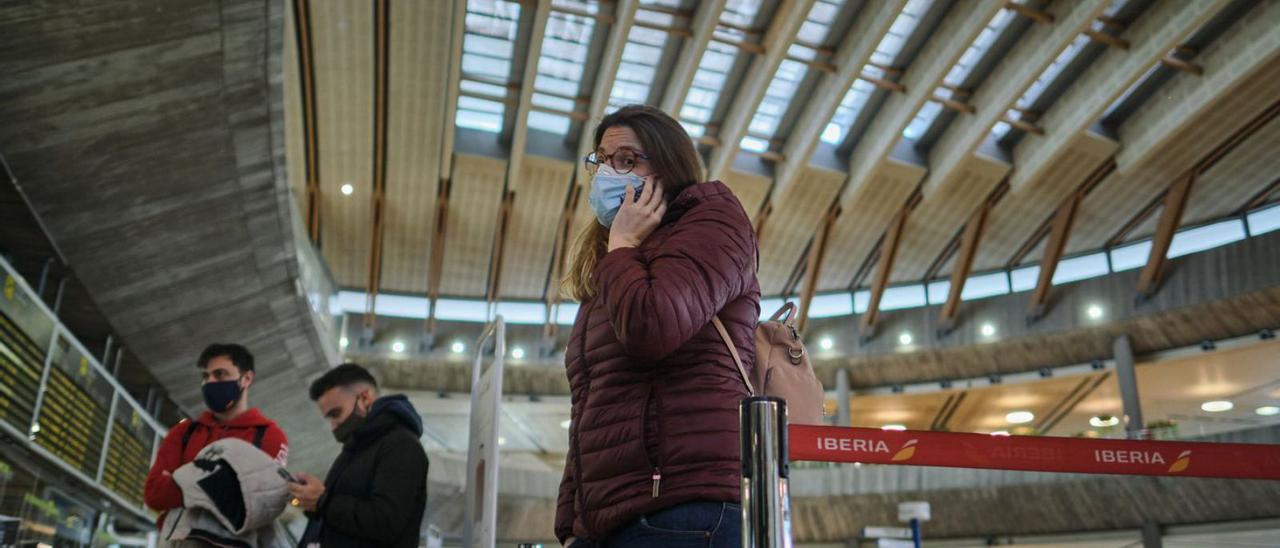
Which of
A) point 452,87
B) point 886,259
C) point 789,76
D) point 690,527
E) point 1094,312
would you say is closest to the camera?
point 690,527

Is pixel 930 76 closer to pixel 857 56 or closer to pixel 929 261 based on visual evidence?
pixel 857 56

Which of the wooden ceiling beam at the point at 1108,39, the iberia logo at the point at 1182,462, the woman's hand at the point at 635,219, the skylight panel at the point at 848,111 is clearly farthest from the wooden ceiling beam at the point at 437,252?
the woman's hand at the point at 635,219

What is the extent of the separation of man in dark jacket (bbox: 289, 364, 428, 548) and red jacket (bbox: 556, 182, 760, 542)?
2.12m

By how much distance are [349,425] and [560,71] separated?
1860cm

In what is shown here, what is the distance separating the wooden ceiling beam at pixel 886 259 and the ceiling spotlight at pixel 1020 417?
6.63 meters

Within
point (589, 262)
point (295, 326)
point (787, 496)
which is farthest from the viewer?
point (295, 326)

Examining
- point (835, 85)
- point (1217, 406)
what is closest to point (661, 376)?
point (835, 85)

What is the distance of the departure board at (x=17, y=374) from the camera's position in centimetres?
773

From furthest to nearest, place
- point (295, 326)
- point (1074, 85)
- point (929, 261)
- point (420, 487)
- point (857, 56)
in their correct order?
point (929, 261), point (1074, 85), point (857, 56), point (295, 326), point (420, 487)

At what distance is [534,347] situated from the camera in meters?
28.2

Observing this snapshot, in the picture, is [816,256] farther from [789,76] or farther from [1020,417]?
[1020,417]

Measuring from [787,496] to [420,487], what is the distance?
9.34ft

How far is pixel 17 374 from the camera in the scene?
8031mm

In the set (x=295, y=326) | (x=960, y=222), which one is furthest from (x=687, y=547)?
(x=960, y=222)
